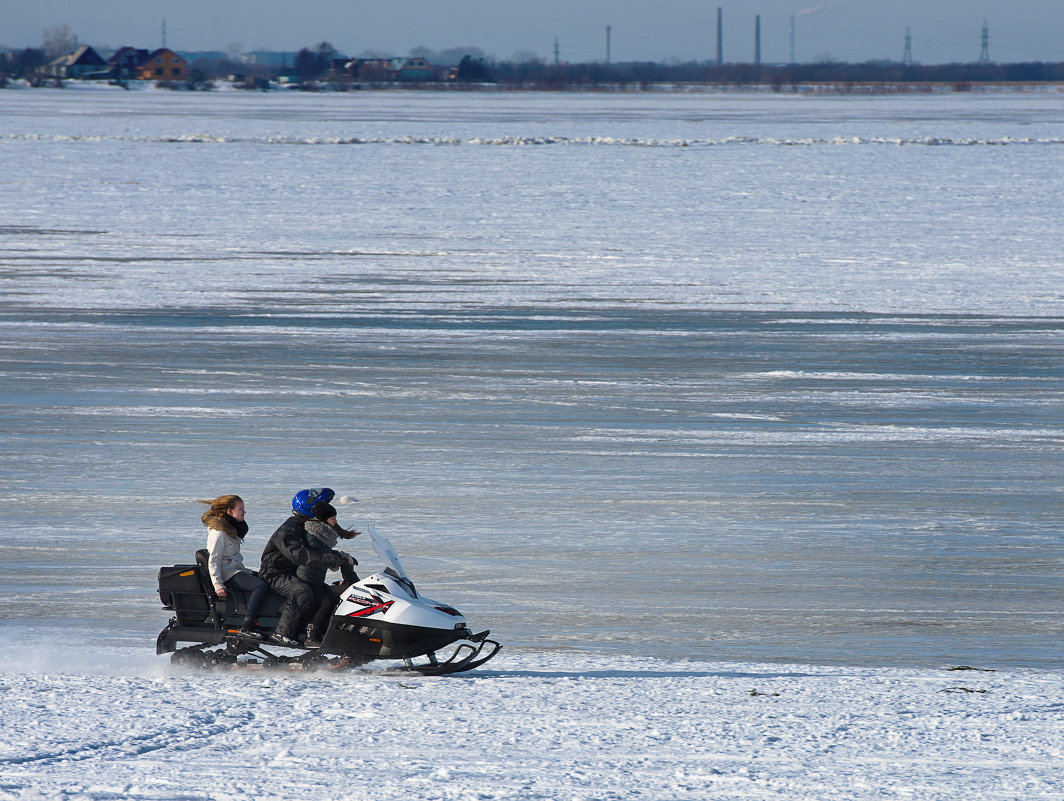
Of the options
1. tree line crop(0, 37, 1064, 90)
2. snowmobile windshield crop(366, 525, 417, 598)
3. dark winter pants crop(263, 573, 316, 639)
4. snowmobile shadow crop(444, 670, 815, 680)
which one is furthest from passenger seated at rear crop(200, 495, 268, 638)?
tree line crop(0, 37, 1064, 90)

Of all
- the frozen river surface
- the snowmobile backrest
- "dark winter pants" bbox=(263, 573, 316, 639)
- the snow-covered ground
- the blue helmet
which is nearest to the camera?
the snow-covered ground

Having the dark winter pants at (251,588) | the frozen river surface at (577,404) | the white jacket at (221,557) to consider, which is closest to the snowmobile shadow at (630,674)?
the frozen river surface at (577,404)

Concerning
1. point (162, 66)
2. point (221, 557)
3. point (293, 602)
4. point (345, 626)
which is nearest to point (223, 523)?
point (221, 557)

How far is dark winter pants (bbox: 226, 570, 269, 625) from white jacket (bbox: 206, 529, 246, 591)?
0.03 meters

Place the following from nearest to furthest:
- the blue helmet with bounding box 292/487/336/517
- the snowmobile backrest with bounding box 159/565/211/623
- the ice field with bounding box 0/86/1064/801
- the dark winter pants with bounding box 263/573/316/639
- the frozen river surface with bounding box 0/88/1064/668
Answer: the ice field with bounding box 0/86/1064/801 → the blue helmet with bounding box 292/487/336/517 → the dark winter pants with bounding box 263/573/316/639 → the snowmobile backrest with bounding box 159/565/211/623 → the frozen river surface with bounding box 0/88/1064/668

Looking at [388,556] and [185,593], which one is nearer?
[388,556]

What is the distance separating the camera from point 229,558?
20.7 ft

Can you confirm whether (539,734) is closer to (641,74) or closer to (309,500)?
(309,500)

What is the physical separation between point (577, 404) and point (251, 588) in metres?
6.65

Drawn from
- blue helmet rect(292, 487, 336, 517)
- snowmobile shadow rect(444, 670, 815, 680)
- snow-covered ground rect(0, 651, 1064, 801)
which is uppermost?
blue helmet rect(292, 487, 336, 517)

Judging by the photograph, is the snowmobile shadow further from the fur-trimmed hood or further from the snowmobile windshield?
the fur-trimmed hood

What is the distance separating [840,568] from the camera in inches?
327

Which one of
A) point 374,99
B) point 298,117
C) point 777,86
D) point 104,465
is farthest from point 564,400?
point 777,86

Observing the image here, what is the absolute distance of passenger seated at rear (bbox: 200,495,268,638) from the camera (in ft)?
20.4
